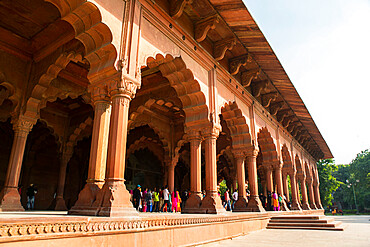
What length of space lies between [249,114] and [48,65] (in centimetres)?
791

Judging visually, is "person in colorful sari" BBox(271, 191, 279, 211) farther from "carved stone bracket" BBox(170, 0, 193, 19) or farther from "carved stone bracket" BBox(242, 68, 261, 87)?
"carved stone bracket" BBox(170, 0, 193, 19)

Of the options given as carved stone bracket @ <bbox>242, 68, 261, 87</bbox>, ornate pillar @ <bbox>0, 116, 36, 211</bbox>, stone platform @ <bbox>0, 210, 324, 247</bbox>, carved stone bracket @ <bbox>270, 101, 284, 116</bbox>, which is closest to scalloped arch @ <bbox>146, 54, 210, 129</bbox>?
stone platform @ <bbox>0, 210, 324, 247</bbox>

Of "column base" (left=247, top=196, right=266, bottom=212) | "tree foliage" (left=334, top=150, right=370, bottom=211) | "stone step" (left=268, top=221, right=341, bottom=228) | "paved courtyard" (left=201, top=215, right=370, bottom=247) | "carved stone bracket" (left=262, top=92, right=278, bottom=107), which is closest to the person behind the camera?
"paved courtyard" (left=201, top=215, right=370, bottom=247)

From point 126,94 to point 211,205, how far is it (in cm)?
400

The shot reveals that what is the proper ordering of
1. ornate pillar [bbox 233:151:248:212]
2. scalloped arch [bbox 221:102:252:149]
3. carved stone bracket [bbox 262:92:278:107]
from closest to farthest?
ornate pillar [bbox 233:151:248:212]
scalloped arch [bbox 221:102:252:149]
carved stone bracket [bbox 262:92:278:107]

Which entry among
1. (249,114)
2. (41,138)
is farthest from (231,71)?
(41,138)

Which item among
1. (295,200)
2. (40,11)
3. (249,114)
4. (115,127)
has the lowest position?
(295,200)

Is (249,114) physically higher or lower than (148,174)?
higher

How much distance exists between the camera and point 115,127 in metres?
5.00

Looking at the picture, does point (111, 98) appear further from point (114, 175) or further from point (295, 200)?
point (295, 200)

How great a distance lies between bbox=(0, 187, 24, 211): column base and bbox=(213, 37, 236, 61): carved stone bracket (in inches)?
307

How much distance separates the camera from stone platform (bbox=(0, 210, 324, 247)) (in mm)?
2845

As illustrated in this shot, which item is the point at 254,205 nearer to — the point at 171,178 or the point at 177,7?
the point at 171,178

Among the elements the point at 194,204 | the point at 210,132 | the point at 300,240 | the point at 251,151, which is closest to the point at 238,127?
the point at 251,151
